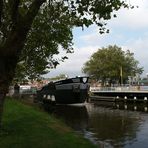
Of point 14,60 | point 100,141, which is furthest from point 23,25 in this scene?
point 100,141

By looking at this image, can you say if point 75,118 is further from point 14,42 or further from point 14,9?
point 14,9

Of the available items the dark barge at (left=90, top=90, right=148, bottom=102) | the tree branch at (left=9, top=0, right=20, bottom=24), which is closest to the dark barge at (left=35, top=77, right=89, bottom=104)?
the dark barge at (left=90, top=90, right=148, bottom=102)

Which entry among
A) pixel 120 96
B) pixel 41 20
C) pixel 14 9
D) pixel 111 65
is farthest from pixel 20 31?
pixel 111 65

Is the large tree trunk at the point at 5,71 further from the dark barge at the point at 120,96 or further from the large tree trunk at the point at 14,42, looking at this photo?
the dark barge at the point at 120,96

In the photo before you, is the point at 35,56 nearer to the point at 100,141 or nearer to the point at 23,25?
the point at 100,141

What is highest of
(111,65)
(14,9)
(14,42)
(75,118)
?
(111,65)

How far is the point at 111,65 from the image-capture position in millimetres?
114188

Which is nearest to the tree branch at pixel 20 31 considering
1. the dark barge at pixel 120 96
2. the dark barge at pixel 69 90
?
the dark barge at pixel 69 90

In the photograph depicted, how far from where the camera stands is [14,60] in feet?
49.0

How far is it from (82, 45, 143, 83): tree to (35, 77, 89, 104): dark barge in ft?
140

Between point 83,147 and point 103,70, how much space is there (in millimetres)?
97107

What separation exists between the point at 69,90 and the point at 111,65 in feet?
155

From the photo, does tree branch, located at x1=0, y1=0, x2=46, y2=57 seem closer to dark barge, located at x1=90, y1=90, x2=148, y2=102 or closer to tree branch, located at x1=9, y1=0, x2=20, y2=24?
tree branch, located at x1=9, y1=0, x2=20, y2=24

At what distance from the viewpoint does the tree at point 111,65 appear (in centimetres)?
11419
